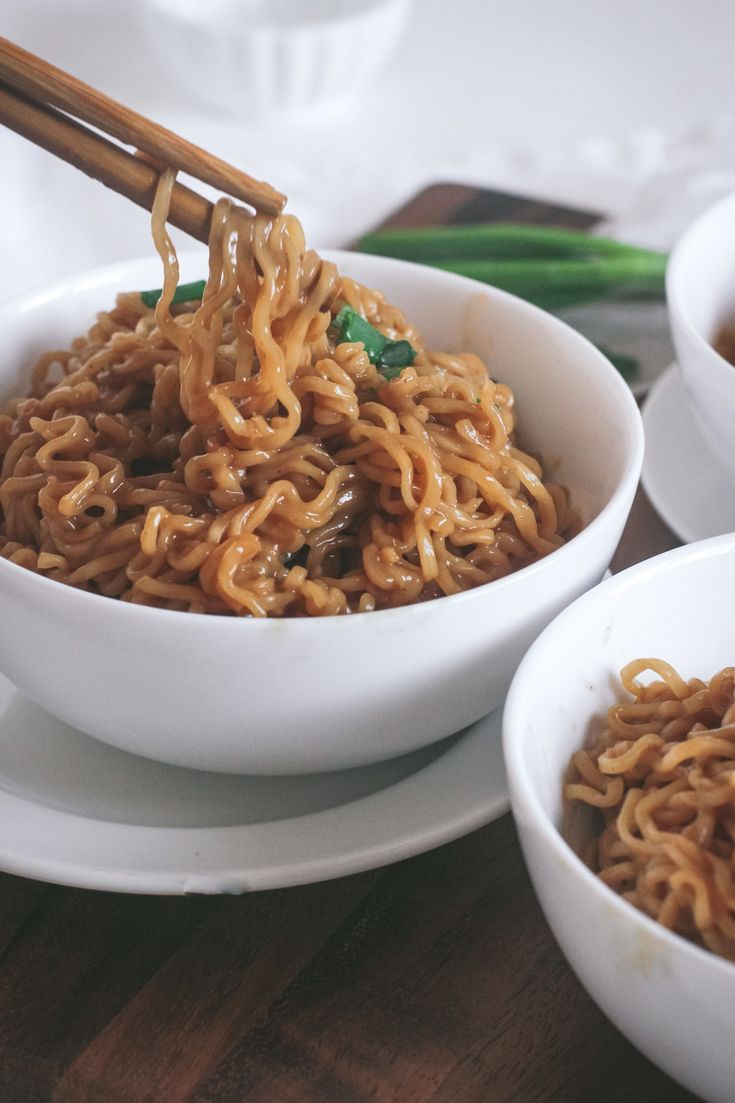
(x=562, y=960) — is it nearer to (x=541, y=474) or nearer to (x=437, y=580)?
(x=437, y=580)

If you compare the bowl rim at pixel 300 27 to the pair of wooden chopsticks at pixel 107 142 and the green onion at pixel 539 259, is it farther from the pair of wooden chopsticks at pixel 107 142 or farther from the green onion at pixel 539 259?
the pair of wooden chopsticks at pixel 107 142

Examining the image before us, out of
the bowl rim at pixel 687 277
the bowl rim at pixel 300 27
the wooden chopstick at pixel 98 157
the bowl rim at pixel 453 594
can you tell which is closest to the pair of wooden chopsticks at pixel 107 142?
the wooden chopstick at pixel 98 157

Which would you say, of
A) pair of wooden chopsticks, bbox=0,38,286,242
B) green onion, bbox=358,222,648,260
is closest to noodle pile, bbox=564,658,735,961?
pair of wooden chopsticks, bbox=0,38,286,242

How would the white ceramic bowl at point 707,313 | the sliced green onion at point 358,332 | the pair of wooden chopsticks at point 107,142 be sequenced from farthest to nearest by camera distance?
1. the white ceramic bowl at point 707,313
2. the sliced green onion at point 358,332
3. the pair of wooden chopsticks at point 107,142

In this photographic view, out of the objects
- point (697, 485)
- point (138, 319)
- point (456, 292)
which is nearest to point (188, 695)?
point (138, 319)

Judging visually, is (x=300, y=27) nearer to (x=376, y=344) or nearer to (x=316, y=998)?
(x=376, y=344)

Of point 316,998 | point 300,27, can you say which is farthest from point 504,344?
point 300,27
